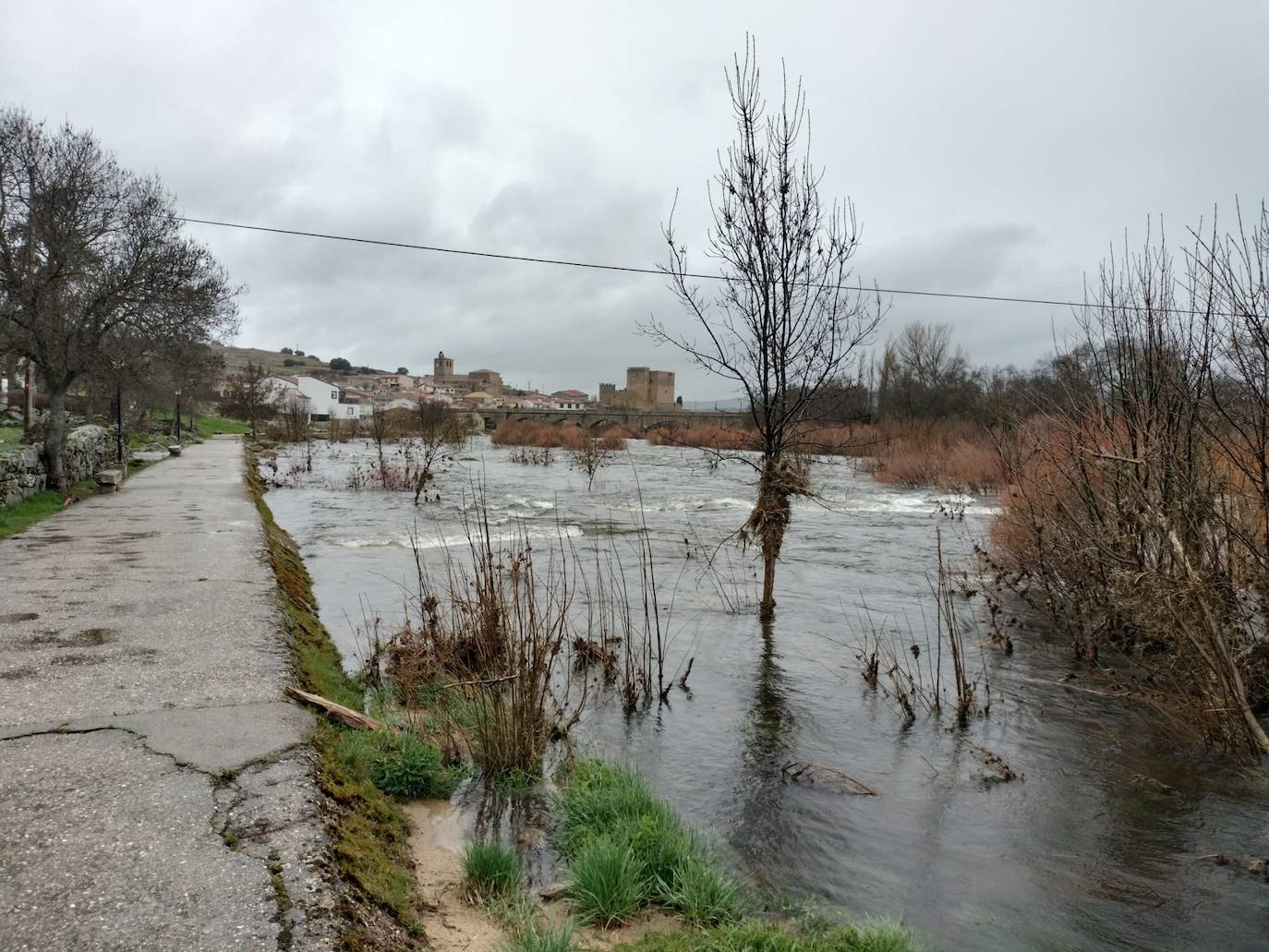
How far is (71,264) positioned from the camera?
15.2 m

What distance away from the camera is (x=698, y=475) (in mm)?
33594

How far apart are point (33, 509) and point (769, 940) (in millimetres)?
14143

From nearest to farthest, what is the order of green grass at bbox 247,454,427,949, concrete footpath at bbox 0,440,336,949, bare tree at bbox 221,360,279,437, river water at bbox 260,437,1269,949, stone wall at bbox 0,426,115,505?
concrete footpath at bbox 0,440,336,949 → green grass at bbox 247,454,427,949 → river water at bbox 260,437,1269,949 → stone wall at bbox 0,426,115,505 → bare tree at bbox 221,360,279,437

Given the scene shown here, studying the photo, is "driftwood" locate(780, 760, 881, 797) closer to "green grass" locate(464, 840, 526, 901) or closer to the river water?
the river water

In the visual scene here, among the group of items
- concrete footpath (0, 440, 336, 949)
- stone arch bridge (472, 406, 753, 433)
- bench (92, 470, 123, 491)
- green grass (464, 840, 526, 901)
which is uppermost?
stone arch bridge (472, 406, 753, 433)

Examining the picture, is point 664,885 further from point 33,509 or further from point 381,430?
point 381,430

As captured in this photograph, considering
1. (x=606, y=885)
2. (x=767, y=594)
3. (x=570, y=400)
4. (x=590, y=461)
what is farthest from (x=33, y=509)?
(x=570, y=400)

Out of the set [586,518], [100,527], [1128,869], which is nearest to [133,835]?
[1128,869]

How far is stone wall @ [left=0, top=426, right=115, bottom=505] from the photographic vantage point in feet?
42.8

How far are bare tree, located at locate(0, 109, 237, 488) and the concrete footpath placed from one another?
9.06m

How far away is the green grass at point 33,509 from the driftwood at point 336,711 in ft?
26.3

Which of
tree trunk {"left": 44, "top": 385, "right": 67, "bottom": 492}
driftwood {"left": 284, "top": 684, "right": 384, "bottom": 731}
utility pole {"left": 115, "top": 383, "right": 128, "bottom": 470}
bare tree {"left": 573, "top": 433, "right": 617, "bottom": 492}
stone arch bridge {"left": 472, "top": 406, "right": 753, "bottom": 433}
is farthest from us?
stone arch bridge {"left": 472, "top": 406, "right": 753, "bottom": 433}

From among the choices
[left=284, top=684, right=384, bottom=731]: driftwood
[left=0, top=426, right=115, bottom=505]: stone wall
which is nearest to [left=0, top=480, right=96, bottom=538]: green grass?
[left=0, top=426, right=115, bottom=505]: stone wall

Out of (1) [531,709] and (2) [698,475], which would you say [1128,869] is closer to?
(1) [531,709]
